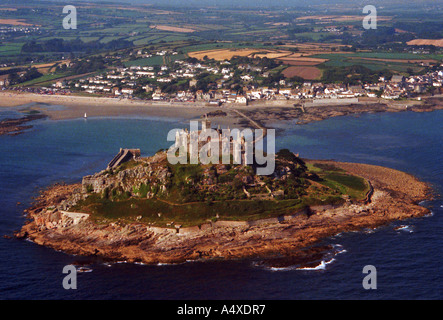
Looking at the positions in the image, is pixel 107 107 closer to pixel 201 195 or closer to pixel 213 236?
pixel 201 195

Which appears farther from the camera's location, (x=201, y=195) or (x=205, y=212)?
(x=201, y=195)

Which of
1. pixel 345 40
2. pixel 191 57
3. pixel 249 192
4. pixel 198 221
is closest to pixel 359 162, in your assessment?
pixel 249 192

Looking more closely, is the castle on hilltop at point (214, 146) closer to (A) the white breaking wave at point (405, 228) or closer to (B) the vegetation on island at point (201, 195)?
(B) the vegetation on island at point (201, 195)

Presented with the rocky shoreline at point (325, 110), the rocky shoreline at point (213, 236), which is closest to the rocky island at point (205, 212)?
the rocky shoreline at point (213, 236)

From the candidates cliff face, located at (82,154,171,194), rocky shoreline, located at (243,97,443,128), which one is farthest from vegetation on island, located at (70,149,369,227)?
rocky shoreline, located at (243,97,443,128)

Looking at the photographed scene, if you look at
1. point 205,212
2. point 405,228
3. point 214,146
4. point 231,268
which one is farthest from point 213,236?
point 405,228

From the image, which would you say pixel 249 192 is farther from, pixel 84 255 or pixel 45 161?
pixel 45 161
